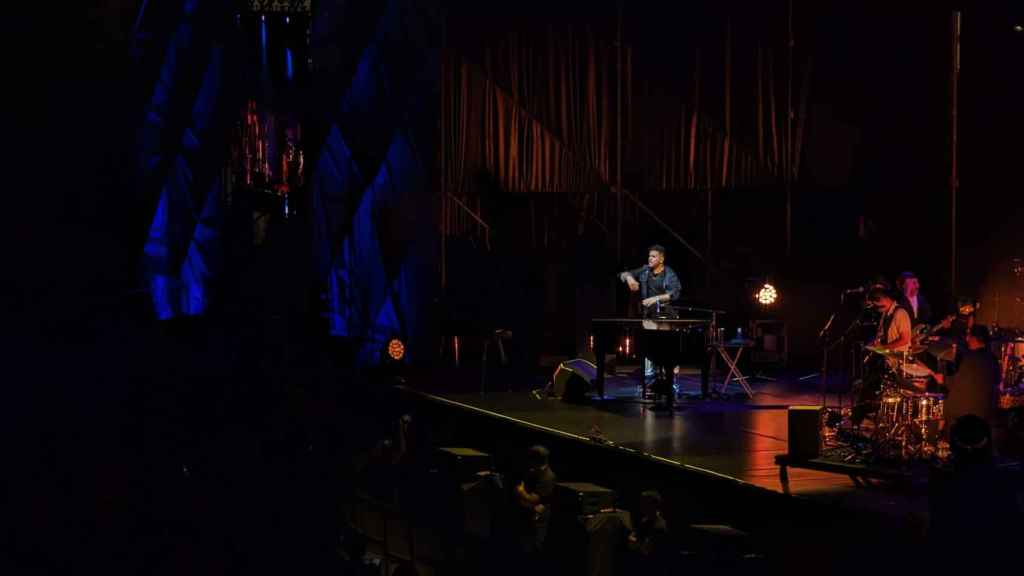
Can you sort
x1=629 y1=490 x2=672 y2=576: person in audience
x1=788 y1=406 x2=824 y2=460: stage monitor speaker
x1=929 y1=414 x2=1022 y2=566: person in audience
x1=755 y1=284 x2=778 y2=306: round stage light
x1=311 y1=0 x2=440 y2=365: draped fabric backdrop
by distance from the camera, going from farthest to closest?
x1=755 y1=284 x2=778 y2=306: round stage light, x1=311 y1=0 x2=440 y2=365: draped fabric backdrop, x1=788 y1=406 x2=824 y2=460: stage monitor speaker, x1=629 y1=490 x2=672 y2=576: person in audience, x1=929 y1=414 x2=1022 y2=566: person in audience

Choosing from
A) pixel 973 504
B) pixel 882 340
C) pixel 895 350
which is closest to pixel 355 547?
pixel 973 504

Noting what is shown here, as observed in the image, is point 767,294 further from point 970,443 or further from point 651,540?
point 970,443

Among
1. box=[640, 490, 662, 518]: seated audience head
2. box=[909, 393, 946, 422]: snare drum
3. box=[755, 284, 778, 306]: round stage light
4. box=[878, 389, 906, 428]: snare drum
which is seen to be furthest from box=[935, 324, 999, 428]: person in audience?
box=[755, 284, 778, 306]: round stage light

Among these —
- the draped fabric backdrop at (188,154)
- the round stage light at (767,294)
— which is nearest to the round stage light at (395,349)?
the draped fabric backdrop at (188,154)

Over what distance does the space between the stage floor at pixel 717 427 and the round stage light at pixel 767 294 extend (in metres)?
1.14

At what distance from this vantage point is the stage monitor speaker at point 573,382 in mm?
11070

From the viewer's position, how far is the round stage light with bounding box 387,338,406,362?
42.6 feet

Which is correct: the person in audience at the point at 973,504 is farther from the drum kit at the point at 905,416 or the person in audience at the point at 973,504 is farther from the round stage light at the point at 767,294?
the round stage light at the point at 767,294

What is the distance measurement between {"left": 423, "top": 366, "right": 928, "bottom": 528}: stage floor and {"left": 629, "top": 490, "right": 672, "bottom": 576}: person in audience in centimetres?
78

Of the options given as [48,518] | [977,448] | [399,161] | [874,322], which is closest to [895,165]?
[874,322]

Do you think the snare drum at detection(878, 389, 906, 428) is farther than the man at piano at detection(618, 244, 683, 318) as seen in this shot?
No

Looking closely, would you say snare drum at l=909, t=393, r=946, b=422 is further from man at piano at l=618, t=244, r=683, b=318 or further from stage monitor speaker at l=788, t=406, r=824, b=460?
man at piano at l=618, t=244, r=683, b=318

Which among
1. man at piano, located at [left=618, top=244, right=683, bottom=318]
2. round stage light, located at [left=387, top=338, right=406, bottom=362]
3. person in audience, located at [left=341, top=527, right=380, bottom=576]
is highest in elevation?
man at piano, located at [left=618, top=244, right=683, bottom=318]

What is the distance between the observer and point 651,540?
239 inches
